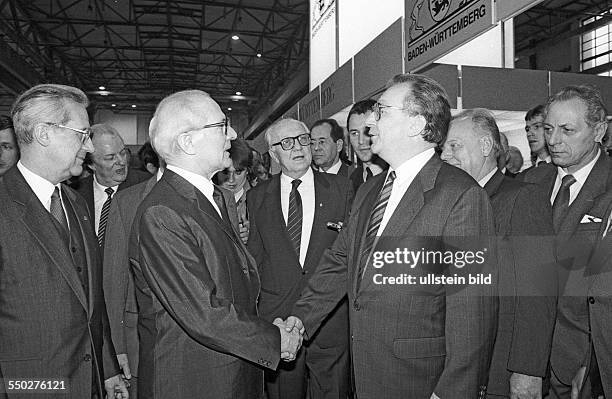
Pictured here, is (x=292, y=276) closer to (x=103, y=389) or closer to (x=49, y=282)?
(x=103, y=389)

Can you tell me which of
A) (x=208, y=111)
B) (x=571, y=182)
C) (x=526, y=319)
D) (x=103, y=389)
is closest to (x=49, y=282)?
(x=103, y=389)

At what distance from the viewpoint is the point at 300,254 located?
3.13 metres

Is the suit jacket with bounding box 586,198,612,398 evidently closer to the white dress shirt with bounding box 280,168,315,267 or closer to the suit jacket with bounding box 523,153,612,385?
the suit jacket with bounding box 523,153,612,385

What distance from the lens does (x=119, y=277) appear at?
111 inches

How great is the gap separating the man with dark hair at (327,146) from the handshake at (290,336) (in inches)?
98.9

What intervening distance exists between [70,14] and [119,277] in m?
14.4

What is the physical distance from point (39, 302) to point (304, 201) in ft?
5.45

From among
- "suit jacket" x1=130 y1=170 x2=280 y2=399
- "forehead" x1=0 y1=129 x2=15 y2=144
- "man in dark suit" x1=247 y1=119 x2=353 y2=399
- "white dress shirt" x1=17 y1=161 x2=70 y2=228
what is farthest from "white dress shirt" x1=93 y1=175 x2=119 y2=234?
"suit jacket" x1=130 y1=170 x2=280 y2=399

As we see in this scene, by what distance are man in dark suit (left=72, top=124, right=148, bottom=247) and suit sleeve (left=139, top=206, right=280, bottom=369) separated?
1714 mm

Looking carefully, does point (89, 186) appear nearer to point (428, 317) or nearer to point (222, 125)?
point (222, 125)

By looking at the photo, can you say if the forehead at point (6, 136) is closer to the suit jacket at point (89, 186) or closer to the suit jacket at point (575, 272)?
the suit jacket at point (89, 186)

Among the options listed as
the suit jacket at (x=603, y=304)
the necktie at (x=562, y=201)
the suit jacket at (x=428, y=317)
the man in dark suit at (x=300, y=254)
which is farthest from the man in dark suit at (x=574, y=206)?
the man in dark suit at (x=300, y=254)

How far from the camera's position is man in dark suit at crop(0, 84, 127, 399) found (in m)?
1.91

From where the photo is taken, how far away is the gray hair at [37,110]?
208 cm
